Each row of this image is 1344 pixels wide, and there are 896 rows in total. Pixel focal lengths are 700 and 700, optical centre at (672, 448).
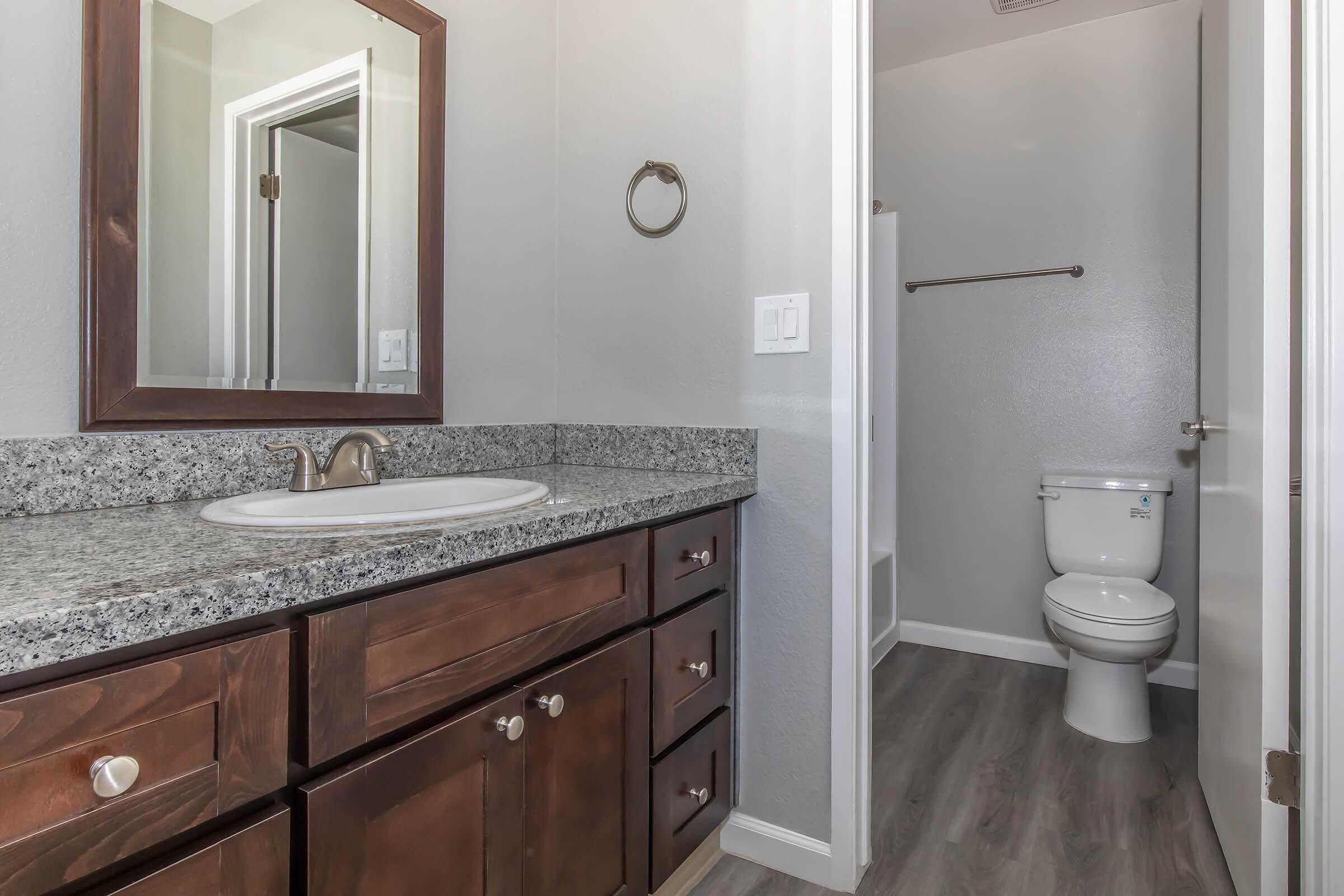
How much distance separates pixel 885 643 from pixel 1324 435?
1861mm

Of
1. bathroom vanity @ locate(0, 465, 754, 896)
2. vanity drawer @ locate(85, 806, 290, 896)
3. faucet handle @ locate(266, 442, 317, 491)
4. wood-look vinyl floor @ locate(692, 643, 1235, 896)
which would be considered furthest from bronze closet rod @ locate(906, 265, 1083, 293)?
vanity drawer @ locate(85, 806, 290, 896)

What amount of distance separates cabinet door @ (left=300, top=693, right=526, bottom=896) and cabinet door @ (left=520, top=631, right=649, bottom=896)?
0.04 metres

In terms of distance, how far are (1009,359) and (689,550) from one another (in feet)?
6.47

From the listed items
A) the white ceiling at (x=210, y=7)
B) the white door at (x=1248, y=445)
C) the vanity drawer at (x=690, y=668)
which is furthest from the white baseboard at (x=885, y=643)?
the white ceiling at (x=210, y=7)

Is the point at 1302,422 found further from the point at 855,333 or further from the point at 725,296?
the point at 725,296

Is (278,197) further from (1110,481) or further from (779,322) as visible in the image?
(1110,481)

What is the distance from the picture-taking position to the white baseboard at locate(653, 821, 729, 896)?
136 cm

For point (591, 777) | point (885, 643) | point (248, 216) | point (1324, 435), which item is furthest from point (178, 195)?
point (885, 643)

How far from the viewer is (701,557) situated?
131cm

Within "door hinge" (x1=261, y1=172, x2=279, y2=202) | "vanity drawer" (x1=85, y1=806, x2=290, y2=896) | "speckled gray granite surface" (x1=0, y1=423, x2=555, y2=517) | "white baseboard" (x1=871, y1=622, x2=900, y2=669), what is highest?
"door hinge" (x1=261, y1=172, x2=279, y2=202)

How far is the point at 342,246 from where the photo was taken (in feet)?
4.25

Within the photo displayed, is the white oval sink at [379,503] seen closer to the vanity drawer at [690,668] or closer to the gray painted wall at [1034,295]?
the vanity drawer at [690,668]

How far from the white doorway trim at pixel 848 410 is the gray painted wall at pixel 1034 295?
1.55 metres

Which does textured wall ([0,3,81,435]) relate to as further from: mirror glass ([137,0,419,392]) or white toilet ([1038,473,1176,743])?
white toilet ([1038,473,1176,743])
